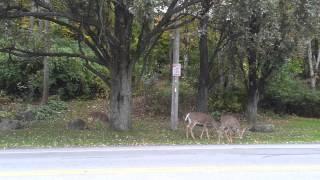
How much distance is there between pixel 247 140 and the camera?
Result: 801 inches

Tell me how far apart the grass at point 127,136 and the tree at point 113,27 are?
143cm

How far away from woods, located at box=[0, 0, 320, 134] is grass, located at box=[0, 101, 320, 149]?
1.32 metres

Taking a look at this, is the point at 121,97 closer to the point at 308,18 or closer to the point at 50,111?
the point at 308,18

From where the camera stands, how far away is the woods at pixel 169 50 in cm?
1953

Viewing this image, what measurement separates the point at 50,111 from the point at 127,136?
9441mm

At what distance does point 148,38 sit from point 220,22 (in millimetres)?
2732

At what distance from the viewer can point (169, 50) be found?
35.1m

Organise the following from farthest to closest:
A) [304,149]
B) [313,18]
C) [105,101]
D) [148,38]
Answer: [105,101] < [148,38] < [313,18] < [304,149]

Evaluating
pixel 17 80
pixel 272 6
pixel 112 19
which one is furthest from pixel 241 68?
pixel 17 80

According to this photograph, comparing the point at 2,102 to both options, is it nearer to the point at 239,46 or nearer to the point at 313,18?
the point at 239,46

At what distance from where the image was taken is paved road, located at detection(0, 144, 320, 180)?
1053 centimetres

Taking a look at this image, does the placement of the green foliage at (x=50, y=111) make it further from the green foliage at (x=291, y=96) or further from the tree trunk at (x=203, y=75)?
the green foliage at (x=291, y=96)

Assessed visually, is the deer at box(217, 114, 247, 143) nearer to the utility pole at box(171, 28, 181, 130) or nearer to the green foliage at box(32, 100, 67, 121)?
the utility pole at box(171, 28, 181, 130)

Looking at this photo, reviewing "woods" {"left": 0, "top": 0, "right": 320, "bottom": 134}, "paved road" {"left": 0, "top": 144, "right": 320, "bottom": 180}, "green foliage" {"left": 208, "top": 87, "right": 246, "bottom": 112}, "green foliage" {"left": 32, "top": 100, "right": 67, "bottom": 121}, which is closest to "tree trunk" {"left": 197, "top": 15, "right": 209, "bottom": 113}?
"woods" {"left": 0, "top": 0, "right": 320, "bottom": 134}
